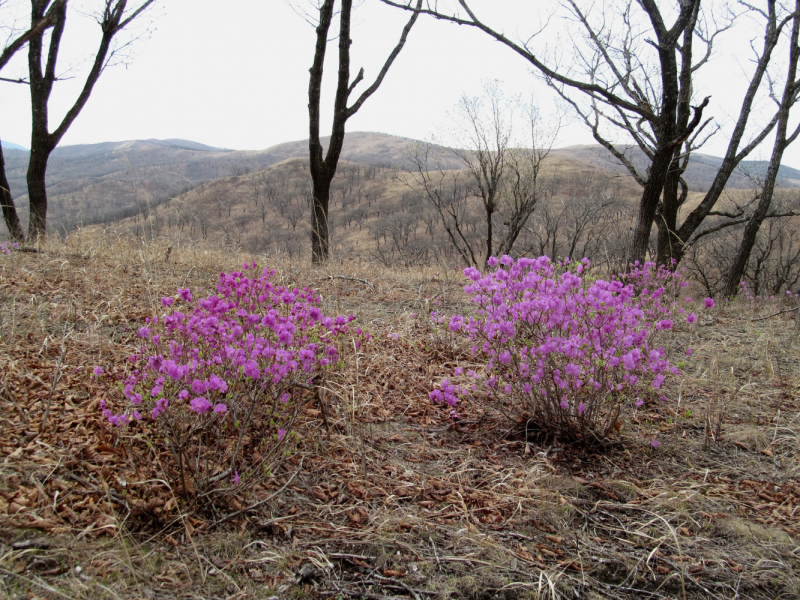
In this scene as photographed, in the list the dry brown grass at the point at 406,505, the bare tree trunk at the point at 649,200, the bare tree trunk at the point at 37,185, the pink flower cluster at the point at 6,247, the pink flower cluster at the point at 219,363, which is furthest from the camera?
the bare tree trunk at the point at 37,185

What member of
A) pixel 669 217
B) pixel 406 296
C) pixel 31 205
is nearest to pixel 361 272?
pixel 406 296

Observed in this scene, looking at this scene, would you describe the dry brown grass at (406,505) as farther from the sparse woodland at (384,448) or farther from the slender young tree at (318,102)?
the slender young tree at (318,102)

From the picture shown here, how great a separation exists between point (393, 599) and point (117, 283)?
4.14 m

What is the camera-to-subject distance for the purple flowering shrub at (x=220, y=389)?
1.76 metres

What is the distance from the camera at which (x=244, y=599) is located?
4.55 ft

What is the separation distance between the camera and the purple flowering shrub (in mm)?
1763

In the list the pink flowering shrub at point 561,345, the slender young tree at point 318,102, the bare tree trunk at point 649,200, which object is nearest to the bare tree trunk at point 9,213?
the slender young tree at point 318,102

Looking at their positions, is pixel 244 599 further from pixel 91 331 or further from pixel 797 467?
pixel 797 467

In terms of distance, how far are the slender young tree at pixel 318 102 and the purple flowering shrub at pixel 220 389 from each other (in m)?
4.77

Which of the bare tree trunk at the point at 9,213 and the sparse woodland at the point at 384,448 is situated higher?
the bare tree trunk at the point at 9,213

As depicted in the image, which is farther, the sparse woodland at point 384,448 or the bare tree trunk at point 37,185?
the bare tree trunk at point 37,185

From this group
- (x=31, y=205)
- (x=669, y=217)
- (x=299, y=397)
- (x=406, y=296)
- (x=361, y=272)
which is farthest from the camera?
(x=669, y=217)

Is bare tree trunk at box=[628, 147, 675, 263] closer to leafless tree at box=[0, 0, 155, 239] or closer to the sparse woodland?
the sparse woodland

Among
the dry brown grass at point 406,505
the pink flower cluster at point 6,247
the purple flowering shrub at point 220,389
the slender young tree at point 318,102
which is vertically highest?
the slender young tree at point 318,102
